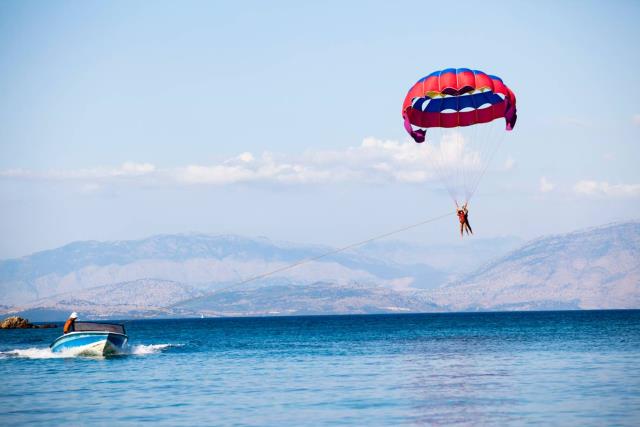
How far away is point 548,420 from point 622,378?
37.5 ft

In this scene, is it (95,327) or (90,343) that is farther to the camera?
(95,327)

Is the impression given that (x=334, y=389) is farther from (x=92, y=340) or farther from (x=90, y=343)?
(x=90, y=343)

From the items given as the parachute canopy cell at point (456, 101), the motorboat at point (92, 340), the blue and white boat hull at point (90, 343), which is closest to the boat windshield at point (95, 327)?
the motorboat at point (92, 340)

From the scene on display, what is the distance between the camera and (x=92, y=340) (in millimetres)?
57656

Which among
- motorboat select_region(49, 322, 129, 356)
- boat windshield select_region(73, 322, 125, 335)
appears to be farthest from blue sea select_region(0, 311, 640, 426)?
boat windshield select_region(73, 322, 125, 335)

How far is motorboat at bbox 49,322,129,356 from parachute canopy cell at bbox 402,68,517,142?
23.1 m

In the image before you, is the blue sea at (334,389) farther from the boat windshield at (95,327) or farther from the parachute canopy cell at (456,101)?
the parachute canopy cell at (456,101)

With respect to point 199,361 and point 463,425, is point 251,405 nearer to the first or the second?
point 463,425

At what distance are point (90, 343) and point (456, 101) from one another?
26819 mm

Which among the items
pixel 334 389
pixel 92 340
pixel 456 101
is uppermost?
pixel 456 101

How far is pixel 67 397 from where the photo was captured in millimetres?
37500

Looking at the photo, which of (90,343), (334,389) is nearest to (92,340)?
(90,343)

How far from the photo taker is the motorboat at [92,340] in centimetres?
5769

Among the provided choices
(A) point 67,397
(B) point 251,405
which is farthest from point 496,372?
(A) point 67,397
